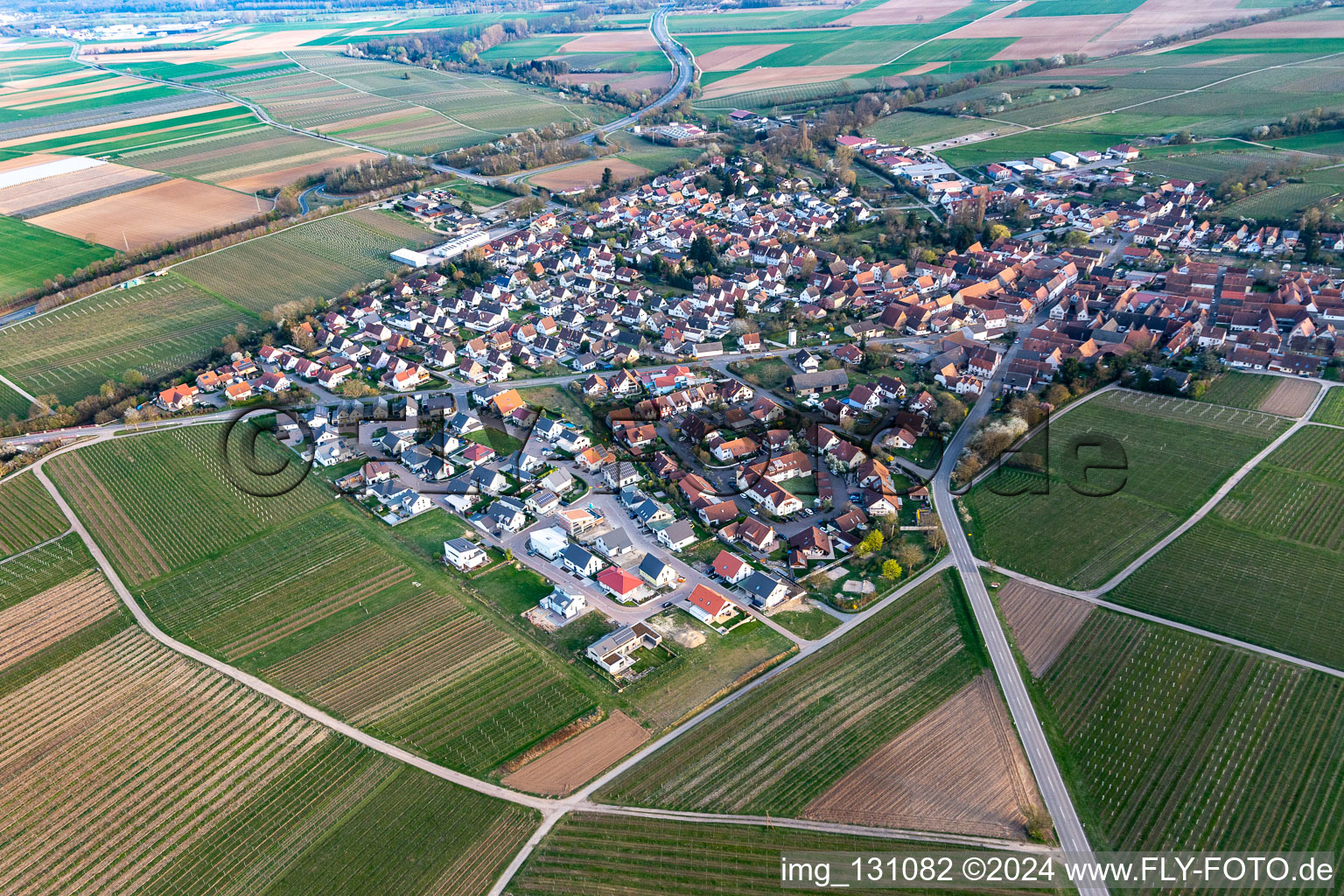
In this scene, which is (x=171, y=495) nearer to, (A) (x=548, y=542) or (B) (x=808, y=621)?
(A) (x=548, y=542)

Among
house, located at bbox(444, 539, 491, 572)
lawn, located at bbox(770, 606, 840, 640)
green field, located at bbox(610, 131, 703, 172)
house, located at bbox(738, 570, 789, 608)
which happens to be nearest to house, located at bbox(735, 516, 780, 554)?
house, located at bbox(738, 570, 789, 608)

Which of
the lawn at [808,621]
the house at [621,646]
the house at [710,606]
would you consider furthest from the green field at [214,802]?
the lawn at [808,621]

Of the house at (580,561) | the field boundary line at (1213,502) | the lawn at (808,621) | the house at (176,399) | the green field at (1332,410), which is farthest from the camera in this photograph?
the house at (176,399)

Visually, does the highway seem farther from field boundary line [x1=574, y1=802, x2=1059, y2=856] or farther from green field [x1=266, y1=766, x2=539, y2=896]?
green field [x1=266, y1=766, x2=539, y2=896]

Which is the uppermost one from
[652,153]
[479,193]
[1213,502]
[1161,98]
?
[1161,98]

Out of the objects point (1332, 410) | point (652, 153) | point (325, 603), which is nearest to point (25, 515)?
point (325, 603)

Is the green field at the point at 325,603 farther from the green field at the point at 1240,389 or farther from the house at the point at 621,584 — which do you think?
the green field at the point at 1240,389
